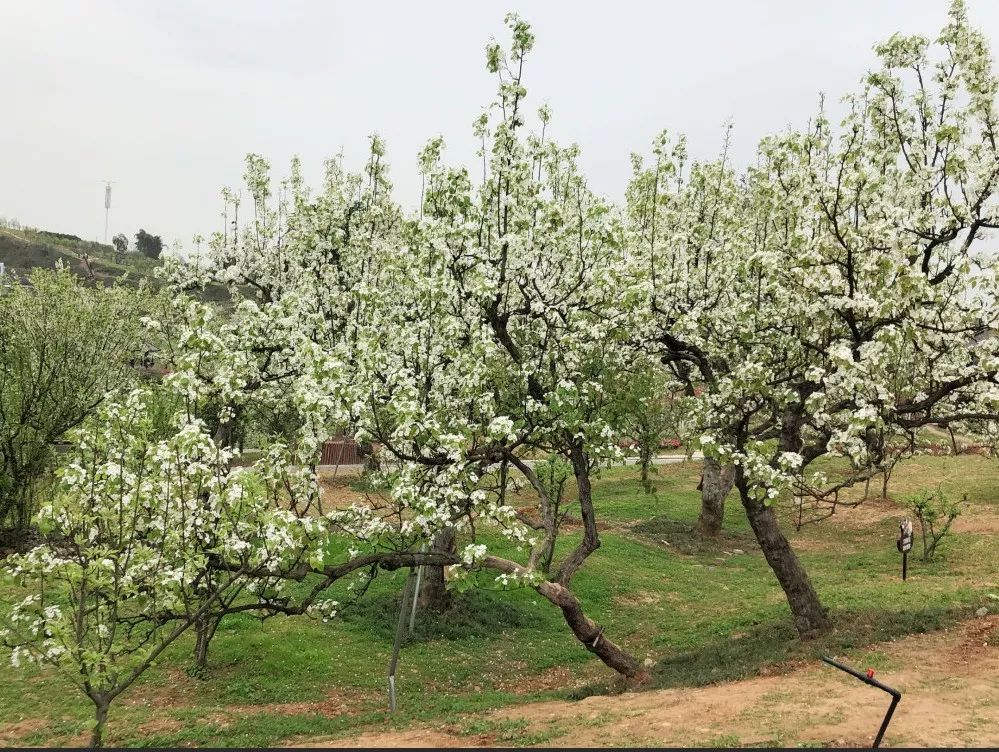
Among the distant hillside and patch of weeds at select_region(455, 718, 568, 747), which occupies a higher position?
the distant hillside

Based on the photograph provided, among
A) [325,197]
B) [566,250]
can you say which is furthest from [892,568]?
[325,197]

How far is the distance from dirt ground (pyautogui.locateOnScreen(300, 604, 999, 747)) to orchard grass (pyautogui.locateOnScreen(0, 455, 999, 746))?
57 centimetres

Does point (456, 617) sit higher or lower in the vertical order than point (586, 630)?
lower

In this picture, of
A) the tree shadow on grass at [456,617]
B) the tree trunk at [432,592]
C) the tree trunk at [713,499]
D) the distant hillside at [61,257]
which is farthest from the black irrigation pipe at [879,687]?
the distant hillside at [61,257]

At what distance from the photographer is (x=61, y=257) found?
427 ft

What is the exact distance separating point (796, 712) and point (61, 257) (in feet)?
491

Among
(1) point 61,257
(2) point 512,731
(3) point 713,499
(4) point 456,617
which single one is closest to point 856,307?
(2) point 512,731

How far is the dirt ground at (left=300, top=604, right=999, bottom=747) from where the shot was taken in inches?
399

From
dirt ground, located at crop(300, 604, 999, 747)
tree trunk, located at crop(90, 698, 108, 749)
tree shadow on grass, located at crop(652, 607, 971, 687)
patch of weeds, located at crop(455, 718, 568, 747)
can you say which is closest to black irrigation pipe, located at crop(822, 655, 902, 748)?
dirt ground, located at crop(300, 604, 999, 747)

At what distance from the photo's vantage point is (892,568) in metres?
24.3

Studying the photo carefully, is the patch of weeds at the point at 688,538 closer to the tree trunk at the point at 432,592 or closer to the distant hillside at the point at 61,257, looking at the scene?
the tree trunk at the point at 432,592

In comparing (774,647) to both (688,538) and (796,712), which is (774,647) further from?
→ (688,538)

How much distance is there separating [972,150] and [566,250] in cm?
929

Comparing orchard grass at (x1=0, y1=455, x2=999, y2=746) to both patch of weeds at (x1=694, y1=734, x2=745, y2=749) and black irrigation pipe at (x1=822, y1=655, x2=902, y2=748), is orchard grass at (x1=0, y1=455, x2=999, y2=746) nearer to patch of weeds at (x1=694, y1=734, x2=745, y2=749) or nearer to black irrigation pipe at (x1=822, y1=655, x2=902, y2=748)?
patch of weeds at (x1=694, y1=734, x2=745, y2=749)
